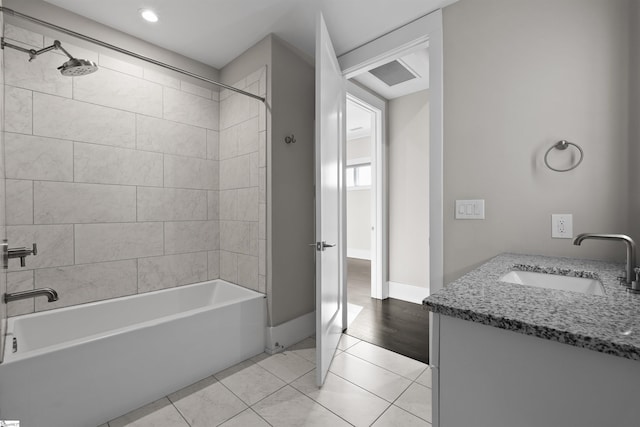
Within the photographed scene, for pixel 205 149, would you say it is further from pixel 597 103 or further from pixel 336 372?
pixel 597 103

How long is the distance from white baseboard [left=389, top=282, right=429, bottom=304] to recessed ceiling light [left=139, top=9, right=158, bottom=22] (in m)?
3.37

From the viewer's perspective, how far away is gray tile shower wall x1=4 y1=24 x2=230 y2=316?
5.72 feet

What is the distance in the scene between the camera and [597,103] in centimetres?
136

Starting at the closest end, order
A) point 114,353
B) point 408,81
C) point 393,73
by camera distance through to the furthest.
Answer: point 114,353, point 393,73, point 408,81

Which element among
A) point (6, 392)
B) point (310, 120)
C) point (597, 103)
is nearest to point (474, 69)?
point (597, 103)

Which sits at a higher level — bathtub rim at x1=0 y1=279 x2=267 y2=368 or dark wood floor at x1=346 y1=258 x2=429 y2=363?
bathtub rim at x1=0 y1=279 x2=267 y2=368

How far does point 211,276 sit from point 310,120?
1.72 meters

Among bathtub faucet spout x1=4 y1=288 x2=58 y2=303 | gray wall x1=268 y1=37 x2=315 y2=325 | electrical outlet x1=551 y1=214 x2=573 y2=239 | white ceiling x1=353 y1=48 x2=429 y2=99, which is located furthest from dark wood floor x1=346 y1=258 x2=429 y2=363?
white ceiling x1=353 y1=48 x2=429 y2=99

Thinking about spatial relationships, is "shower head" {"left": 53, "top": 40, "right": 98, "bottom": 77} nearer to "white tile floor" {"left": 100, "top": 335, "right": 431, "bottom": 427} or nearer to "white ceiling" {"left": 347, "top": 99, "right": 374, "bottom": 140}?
"white tile floor" {"left": 100, "top": 335, "right": 431, "bottom": 427}

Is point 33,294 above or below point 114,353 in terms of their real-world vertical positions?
above

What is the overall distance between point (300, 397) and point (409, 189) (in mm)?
2456

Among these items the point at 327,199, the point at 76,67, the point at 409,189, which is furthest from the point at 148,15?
the point at 409,189

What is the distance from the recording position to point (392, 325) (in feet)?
8.68

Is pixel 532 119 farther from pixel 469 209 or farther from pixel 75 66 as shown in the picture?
pixel 75 66
